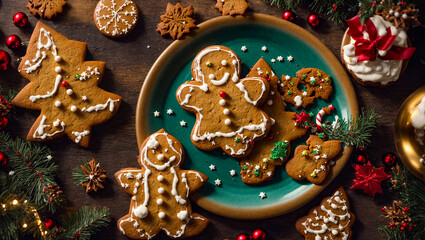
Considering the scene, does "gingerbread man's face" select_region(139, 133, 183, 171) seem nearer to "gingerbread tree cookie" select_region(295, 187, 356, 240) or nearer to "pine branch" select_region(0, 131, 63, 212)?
"pine branch" select_region(0, 131, 63, 212)

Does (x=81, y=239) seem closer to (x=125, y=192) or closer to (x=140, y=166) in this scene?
(x=125, y=192)

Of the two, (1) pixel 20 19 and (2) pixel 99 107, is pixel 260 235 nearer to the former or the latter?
(2) pixel 99 107

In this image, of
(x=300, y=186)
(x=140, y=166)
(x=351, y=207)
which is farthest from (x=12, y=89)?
(x=351, y=207)

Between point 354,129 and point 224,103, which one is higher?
point 224,103

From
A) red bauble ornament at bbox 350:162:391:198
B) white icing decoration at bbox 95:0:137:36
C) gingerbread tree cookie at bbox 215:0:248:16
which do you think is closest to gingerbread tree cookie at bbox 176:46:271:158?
gingerbread tree cookie at bbox 215:0:248:16

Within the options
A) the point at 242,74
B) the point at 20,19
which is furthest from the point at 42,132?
the point at 242,74

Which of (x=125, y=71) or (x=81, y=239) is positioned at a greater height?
(x=125, y=71)

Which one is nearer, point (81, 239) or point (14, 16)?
point (81, 239)
